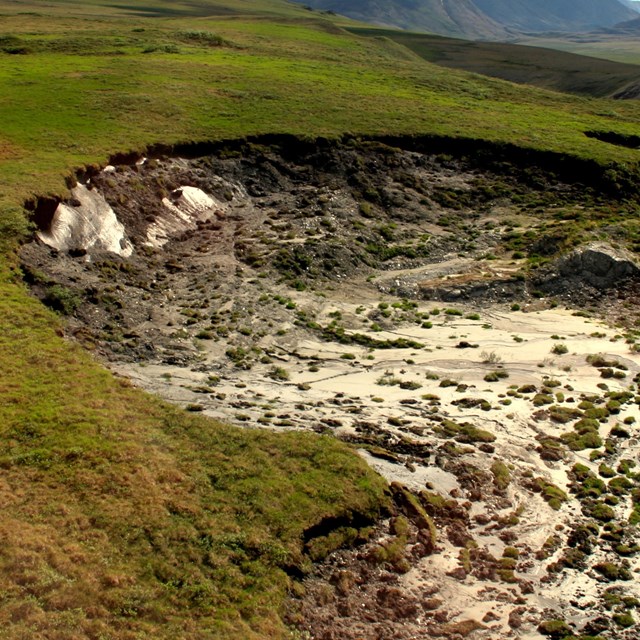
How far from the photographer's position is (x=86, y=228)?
3834 cm

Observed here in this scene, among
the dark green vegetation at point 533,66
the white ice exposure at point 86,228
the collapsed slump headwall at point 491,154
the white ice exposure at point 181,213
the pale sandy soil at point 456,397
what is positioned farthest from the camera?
the dark green vegetation at point 533,66

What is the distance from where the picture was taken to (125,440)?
2270 cm

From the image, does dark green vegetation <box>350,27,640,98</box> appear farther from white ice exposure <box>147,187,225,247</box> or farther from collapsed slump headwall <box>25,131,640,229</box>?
white ice exposure <box>147,187,225,247</box>

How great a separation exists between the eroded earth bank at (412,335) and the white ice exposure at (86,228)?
12 centimetres

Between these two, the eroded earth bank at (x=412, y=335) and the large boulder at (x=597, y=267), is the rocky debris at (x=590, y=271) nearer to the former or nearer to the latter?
the large boulder at (x=597, y=267)

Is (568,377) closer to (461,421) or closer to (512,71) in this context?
(461,421)

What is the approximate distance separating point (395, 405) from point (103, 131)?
30663 millimetres

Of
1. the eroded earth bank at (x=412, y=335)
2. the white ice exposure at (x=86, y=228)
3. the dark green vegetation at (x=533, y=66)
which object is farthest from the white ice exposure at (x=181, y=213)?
the dark green vegetation at (x=533, y=66)

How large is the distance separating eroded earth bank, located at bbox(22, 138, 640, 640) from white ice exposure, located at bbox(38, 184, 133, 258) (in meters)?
0.12

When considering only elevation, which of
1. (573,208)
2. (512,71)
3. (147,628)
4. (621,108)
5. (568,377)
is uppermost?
(512,71)

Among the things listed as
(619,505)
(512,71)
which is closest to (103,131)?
(619,505)

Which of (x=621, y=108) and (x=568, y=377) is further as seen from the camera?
(x=621, y=108)

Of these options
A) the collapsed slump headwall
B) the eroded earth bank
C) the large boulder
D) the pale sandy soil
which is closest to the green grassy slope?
the eroded earth bank

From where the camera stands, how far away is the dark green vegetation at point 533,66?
459 feet
